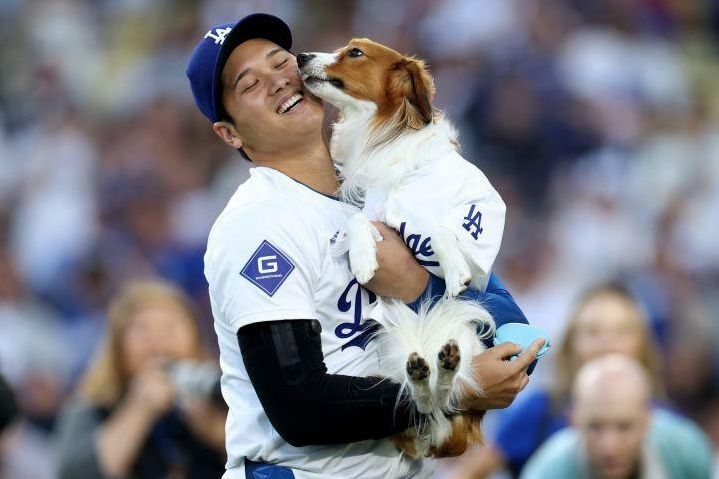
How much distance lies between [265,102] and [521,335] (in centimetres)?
92

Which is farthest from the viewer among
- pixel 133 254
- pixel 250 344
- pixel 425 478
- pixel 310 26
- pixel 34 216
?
pixel 310 26

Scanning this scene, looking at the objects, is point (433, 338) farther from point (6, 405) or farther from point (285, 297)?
point (6, 405)

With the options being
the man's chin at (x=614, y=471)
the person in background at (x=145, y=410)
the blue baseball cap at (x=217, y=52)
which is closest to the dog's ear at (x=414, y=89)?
the blue baseball cap at (x=217, y=52)

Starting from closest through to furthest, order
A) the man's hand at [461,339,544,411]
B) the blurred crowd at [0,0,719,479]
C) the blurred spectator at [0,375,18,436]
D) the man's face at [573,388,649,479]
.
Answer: the man's hand at [461,339,544,411], the blurred spectator at [0,375,18,436], the man's face at [573,388,649,479], the blurred crowd at [0,0,719,479]

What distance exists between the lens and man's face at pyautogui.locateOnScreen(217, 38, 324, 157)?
3482mm

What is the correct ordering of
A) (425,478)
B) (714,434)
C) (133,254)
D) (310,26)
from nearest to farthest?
(425,478), (714,434), (133,254), (310,26)

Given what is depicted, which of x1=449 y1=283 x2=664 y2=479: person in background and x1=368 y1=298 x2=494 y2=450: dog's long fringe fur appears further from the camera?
x1=449 y1=283 x2=664 y2=479: person in background

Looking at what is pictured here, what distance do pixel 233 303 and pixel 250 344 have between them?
11 cm

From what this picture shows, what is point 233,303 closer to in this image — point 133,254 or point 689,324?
point 689,324

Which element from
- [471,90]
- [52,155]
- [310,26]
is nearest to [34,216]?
[52,155]

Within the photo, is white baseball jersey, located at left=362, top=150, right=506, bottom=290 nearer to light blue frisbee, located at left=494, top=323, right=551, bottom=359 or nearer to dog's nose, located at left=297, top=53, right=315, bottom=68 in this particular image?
light blue frisbee, located at left=494, top=323, right=551, bottom=359

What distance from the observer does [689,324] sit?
305 inches

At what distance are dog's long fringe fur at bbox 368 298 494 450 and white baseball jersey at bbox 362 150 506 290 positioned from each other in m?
0.11

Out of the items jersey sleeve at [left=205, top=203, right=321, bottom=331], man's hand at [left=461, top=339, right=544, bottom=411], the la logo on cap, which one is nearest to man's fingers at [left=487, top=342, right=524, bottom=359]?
man's hand at [left=461, top=339, right=544, bottom=411]
